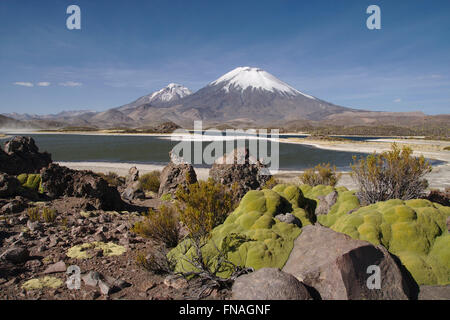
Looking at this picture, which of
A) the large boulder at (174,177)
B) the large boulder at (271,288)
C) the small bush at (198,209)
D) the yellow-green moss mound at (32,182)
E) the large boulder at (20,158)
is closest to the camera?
the large boulder at (271,288)

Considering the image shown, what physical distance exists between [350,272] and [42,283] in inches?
163

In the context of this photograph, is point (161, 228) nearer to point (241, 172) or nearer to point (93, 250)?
point (93, 250)

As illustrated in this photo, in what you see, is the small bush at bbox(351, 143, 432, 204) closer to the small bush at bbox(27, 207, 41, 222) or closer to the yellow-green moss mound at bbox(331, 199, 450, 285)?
the yellow-green moss mound at bbox(331, 199, 450, 285)

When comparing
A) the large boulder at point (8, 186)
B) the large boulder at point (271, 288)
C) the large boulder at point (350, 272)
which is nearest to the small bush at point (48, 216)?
the large boulder at point (8, 186)

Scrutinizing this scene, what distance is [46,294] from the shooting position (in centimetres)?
343

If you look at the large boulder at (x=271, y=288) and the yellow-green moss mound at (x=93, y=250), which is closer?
the large boulder at (x=271, y=288)

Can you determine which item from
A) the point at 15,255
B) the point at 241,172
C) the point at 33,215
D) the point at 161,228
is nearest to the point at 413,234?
the point at 161,228

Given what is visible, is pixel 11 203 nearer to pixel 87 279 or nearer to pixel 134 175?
pixel 87 279

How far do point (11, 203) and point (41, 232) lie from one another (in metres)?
2.00

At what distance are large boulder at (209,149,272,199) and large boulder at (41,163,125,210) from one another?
328 cm

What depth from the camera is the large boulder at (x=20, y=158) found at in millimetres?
11523

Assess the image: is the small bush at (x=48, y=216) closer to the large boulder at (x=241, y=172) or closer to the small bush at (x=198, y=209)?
the small bush at (x=198, y=209)

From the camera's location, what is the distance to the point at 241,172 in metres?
8.51

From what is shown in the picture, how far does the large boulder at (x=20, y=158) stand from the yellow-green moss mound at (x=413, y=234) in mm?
13531
